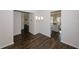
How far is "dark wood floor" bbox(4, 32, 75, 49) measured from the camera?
1.17 m

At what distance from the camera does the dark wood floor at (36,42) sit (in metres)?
1.17

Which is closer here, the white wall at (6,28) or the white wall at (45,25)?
the white wall at (6,28)

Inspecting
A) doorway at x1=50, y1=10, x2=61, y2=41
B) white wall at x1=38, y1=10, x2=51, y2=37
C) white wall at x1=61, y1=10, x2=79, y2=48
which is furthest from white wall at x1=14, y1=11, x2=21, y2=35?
white wall at x1=61, y1=10, x2=79, y2=48

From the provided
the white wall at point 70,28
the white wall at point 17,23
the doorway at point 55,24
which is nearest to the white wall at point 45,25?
the doorway at point 55,24

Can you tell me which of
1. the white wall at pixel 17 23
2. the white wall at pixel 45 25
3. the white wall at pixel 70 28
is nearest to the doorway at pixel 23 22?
the white wall at pixel 17 23

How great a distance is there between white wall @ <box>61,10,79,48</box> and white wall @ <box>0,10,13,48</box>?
0.73m

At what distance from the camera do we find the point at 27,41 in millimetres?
1260

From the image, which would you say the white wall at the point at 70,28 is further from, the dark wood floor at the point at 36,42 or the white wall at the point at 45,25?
the white wall at the point at 45,25

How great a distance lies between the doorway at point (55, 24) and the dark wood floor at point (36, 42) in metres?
0.02

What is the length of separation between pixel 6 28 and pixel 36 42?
0.47 metres

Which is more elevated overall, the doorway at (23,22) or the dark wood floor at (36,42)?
the doorway at (23,22)

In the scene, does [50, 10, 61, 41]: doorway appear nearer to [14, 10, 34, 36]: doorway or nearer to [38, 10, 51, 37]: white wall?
[38, 10, 51, 37]: white wall

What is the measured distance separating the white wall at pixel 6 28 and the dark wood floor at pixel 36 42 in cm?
Answer: 8
